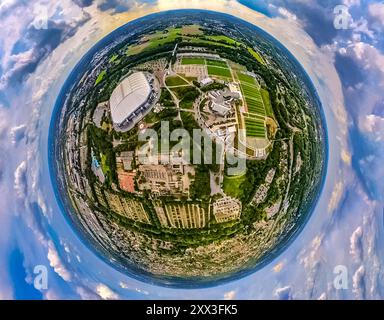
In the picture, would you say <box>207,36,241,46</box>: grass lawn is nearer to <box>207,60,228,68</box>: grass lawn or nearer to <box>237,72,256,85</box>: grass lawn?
<box>207,60,228,68</box>: grass lawn

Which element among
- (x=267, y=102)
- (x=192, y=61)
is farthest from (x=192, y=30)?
(x=267, y=102)

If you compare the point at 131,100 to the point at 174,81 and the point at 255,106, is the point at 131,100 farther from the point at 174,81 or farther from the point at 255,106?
the point at 255,106

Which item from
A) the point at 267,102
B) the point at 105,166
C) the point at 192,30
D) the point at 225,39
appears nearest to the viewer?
the point at 105,166

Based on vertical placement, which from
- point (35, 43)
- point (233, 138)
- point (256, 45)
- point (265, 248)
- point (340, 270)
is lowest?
point (340, 270)

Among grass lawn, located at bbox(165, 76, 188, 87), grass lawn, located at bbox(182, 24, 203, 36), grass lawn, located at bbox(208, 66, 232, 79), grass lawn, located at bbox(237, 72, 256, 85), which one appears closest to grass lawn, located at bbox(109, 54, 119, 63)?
grass lawn, located at bbox(182, 24, 203, 36)

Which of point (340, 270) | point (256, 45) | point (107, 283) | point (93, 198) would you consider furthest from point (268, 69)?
point (107, 283)

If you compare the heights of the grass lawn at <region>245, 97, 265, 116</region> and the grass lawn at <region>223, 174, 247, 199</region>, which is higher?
the grass lawn at <region>245, 97, 265, 116</region>

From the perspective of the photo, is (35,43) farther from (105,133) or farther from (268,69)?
(268,69)
